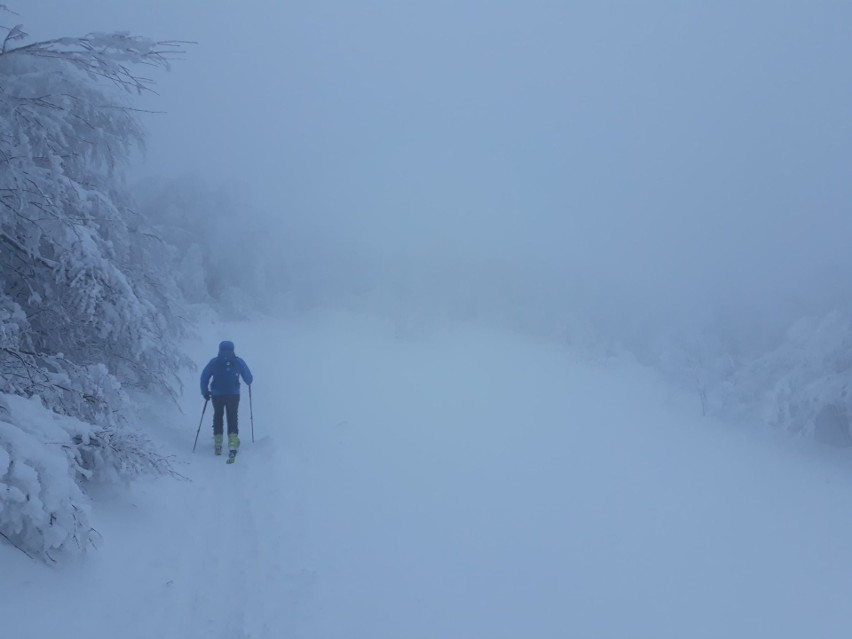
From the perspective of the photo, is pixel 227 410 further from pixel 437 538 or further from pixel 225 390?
pixel 437 538

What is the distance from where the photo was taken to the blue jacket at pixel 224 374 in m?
8.30

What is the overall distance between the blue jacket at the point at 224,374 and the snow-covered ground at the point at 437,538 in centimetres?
100

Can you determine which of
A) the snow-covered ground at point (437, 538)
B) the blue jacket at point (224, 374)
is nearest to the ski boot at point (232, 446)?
the snow-covered ground at point (437, 538)

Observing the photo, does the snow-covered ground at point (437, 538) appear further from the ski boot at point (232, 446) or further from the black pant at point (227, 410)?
the black pant at point (227, 410)

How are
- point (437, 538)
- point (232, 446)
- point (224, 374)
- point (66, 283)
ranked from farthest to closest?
1. point (224, 374)
2. point (232, 446)
3. point (437, 538)
4. point (66, 283)

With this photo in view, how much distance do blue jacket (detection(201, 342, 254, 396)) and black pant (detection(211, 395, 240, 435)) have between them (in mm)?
99

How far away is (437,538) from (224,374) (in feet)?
15.1

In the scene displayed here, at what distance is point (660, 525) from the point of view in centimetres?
800

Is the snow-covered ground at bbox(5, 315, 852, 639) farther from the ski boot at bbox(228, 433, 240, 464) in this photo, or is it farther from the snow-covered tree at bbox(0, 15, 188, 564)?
the snow-covered tree at bbox(0, 15, 188, 564)

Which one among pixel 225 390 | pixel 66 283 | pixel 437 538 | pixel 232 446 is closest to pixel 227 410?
A: pixel 225 390

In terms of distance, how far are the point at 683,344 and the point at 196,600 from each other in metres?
25.7

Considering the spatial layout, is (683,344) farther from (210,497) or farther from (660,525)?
(210,497)

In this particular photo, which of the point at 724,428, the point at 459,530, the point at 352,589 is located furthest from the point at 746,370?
the point at 352,589

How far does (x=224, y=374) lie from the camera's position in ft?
27.5
